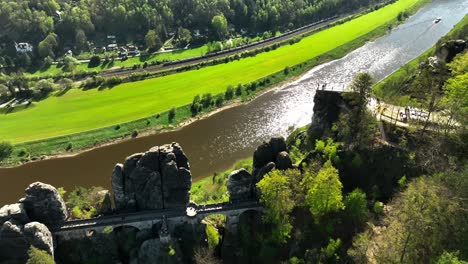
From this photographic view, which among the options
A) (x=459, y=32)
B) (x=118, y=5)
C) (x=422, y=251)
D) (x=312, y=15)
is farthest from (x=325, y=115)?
(x=118, y=5)

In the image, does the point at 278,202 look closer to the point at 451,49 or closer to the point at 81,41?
the point at 451,49

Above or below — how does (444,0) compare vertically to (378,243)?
above

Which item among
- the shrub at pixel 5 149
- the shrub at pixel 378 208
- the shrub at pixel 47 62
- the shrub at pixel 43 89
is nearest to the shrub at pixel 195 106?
the shrub at pixel 5 149

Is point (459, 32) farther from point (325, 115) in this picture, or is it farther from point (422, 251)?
point (422, 251)

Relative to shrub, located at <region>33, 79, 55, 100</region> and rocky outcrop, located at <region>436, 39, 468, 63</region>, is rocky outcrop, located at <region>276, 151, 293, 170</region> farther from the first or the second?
shrub, located at <region>33, 79, 55, 100</region>

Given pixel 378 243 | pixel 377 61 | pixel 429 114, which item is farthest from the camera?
pixel 377 61

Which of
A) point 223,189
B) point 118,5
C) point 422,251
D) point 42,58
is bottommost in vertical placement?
point 223,189

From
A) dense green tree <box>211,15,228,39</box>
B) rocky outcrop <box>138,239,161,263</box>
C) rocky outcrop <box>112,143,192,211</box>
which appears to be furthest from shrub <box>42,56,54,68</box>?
rocky outcrop <box>138,239,161,263</box>

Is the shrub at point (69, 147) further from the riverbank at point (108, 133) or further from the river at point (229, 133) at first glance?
the river at point (229, 133)
